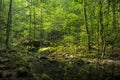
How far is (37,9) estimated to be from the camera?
30391 millimetres

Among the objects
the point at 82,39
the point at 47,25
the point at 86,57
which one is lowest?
the point at 86,57

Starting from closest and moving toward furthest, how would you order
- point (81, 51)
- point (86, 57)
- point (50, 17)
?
point (86, 57) < point (81, 51) < point (50, 17)

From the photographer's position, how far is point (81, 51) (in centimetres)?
2331

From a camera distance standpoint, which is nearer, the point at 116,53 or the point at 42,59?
the point at 42,59

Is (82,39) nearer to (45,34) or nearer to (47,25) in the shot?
(47,25)

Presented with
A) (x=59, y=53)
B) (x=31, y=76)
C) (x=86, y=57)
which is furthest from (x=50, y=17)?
(x=31, y=76)

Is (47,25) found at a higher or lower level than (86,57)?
higher

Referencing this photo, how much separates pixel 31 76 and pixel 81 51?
12586mm

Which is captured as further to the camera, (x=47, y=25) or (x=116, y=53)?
(x=47, y=25)

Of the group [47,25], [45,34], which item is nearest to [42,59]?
[47,25]

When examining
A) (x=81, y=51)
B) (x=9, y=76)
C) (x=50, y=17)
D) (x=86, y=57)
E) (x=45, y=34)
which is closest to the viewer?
(x=9, y=76)

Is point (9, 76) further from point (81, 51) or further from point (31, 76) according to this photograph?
point (81, 51)

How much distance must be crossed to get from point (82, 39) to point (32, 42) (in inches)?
365

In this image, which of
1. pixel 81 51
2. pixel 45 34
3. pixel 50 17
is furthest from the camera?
pixel 45 34
